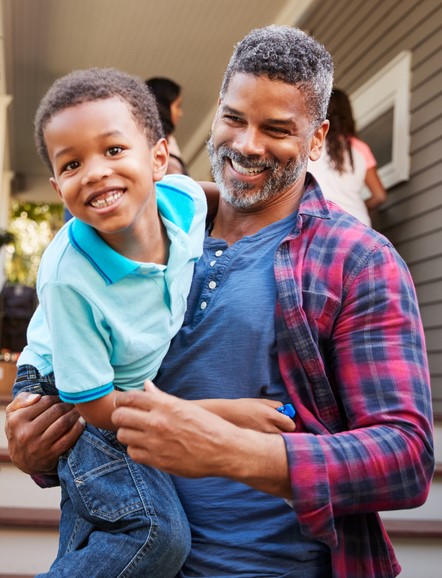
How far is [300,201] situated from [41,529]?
2.20 m

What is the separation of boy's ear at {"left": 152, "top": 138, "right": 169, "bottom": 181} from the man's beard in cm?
16

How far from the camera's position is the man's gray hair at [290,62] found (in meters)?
1.90

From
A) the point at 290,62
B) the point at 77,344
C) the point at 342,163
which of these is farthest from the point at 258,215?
the point at 342,163

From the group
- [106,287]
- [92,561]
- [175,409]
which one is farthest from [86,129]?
[92,561]

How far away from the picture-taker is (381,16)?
599cm

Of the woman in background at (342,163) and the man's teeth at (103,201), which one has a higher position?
the woman in background at (342,163)

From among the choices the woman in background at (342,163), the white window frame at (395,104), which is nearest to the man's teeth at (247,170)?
the woman in background at (342,163)

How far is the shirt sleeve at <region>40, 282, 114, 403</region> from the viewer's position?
1.62 m

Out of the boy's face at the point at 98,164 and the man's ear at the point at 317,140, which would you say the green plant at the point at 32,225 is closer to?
the man's ear at the point at 317,140

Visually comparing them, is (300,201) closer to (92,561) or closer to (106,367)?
(106,367)

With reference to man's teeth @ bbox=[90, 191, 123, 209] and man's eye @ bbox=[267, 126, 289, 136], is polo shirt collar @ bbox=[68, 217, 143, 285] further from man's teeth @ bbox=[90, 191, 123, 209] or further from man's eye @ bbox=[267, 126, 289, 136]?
man's eye @ bbox=[267, 126, 289, 136]

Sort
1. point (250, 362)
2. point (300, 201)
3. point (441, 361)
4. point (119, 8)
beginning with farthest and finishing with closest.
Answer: point (119, 8) → point (441, 361) → point (300, 201) → point (250, 362)

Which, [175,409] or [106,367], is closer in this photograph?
[175,409]

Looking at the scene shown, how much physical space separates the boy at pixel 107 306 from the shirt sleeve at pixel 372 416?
160mm
